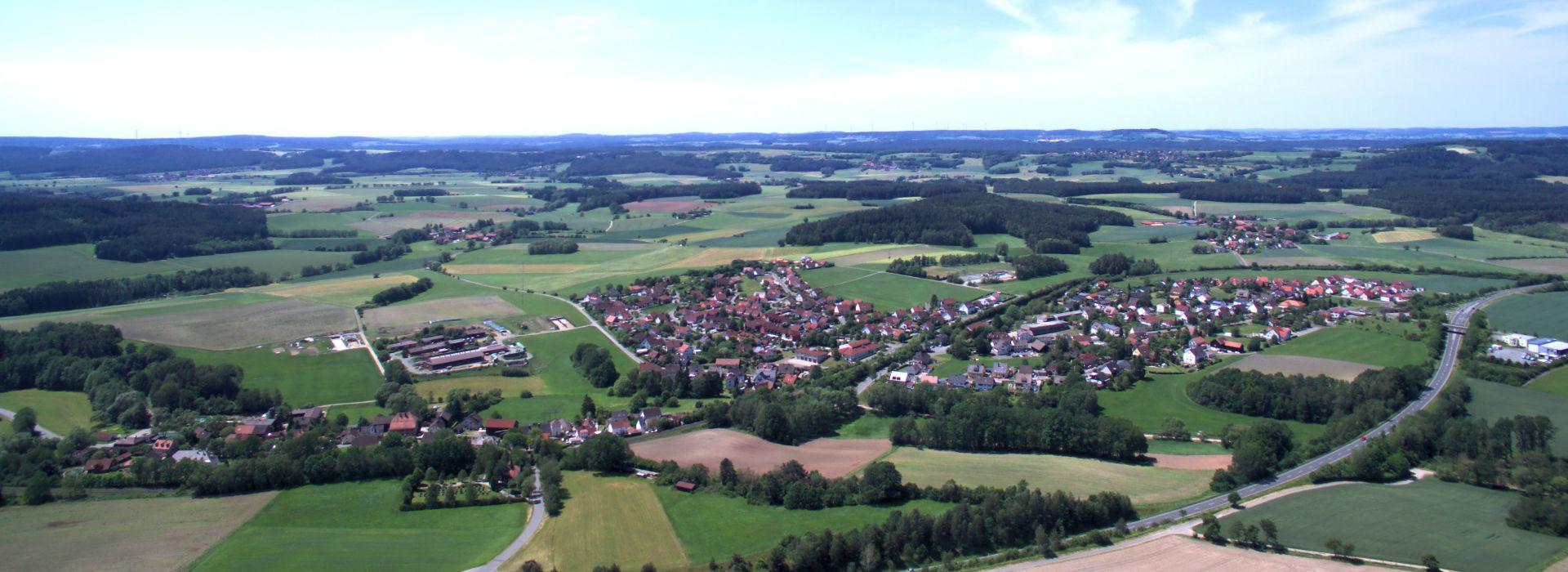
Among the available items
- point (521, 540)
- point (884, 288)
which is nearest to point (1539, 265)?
point (884, 288)

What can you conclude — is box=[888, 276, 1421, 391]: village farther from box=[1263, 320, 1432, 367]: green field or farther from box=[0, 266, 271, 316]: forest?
box=[0, 266, 271, 316]: forest

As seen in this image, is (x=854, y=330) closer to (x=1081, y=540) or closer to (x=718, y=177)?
(x=1081, y=540)

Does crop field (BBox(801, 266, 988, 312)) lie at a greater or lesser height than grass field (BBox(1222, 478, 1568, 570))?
greater

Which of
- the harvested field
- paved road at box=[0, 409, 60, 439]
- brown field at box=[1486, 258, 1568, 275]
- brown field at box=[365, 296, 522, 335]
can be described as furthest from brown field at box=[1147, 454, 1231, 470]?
the harvested field

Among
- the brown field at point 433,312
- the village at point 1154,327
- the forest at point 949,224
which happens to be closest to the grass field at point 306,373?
the brown field at point 433,312

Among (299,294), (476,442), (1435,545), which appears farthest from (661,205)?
(1435,545)

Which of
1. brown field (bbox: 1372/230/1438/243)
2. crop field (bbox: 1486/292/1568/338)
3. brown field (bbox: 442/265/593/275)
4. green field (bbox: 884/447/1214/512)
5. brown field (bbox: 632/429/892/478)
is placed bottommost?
Result: brown field (bbox: 632/429/892/478)
